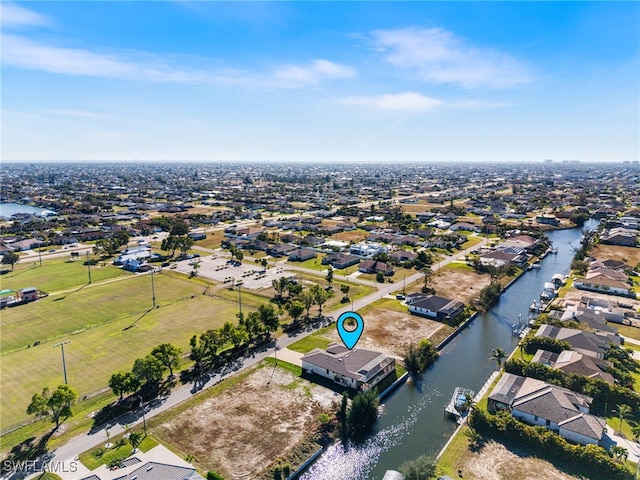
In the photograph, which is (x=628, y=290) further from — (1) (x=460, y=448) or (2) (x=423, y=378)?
(1) (x=460, y=448)

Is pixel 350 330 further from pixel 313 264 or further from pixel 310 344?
pixel 313 264

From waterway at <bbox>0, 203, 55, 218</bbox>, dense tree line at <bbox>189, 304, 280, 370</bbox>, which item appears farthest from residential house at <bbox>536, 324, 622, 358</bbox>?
waterway at <bbox>0, 203, 55, 218</bbox>

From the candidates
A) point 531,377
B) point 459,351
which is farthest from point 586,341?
point 459,351

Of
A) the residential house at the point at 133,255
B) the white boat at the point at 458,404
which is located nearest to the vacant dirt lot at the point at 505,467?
the white boat at the point at 458,404

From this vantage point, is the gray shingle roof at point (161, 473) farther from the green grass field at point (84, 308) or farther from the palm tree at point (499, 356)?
the green grass field at point (84, 308)

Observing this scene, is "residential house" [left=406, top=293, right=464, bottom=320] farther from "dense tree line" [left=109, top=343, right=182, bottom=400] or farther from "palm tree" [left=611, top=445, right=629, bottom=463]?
"dense tree line" [left=109, top=343, right=182, bottom=400]

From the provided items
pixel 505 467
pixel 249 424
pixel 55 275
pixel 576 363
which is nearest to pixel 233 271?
pixel 55 275
